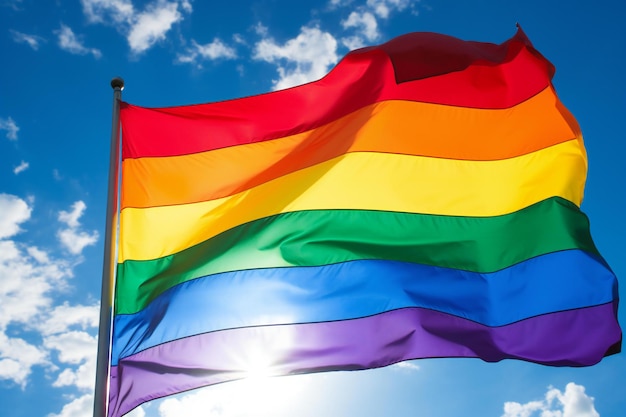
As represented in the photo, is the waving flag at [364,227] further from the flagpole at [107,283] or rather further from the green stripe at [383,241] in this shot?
the flagpole at [107,283]

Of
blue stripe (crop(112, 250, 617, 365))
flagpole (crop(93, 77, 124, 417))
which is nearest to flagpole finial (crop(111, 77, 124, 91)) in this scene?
flagpole (crop(93, 77, 124, 417))

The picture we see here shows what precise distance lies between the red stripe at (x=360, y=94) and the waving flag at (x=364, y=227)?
0.06ft

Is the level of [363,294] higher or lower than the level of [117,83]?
lower

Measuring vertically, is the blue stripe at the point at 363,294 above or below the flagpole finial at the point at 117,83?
below

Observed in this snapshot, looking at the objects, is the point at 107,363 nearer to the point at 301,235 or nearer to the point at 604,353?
the point at 301,235

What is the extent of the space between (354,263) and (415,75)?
7.21 feet

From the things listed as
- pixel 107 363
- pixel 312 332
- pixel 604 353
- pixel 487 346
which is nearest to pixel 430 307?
pixel 487 346

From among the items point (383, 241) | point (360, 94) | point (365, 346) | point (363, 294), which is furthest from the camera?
point (360, 94)

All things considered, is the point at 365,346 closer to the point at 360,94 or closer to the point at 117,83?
the point at 360,94

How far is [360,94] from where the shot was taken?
340 inches

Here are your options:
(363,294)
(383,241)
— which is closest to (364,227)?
(383,241)

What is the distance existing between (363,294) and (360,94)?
2.25m

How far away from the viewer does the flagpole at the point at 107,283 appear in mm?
6355

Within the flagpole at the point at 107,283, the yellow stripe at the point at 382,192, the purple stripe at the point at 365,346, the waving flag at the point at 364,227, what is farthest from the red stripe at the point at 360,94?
the purple stripe at the point at 365,346
